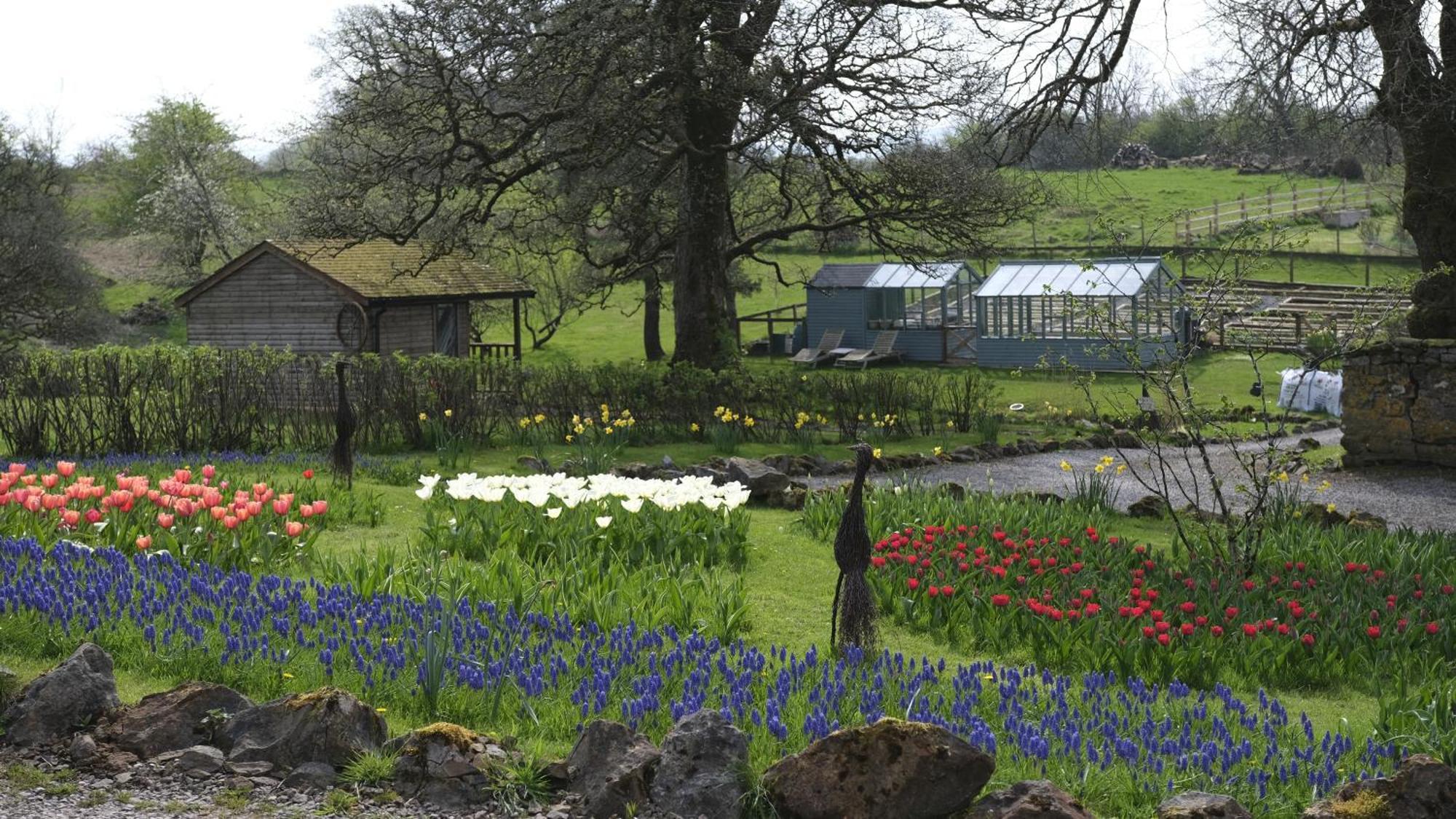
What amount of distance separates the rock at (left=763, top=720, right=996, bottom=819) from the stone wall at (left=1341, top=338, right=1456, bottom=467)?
1361 centimetres

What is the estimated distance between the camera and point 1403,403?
54.5 ft

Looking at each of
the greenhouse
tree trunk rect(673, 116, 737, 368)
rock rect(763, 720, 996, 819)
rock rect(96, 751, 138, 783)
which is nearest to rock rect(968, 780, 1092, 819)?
rock rect(763, 720, 996, 819)

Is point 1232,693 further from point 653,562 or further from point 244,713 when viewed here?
point 244,713

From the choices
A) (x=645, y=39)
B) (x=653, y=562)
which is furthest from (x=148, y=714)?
(x=645, y=39)

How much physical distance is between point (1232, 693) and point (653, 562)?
12.3 ft

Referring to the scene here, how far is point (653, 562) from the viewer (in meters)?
8.98

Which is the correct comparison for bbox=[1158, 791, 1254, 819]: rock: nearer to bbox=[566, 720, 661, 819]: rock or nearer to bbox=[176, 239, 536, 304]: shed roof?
bbox=[566, 720, 661, 819]: rock

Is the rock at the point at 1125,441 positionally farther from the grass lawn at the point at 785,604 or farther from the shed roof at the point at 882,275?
the shed roof at the point at 882,275

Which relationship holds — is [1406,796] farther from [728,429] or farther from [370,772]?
[728,429]

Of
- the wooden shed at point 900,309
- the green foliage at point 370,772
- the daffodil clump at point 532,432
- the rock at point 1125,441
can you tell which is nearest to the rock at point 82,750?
the green foliage at point 370,772

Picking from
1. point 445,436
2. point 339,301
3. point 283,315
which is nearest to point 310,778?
point 445,436

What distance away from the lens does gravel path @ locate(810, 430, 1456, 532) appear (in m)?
14.2

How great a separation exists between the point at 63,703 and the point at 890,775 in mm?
3660

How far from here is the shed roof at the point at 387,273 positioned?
3044cm
